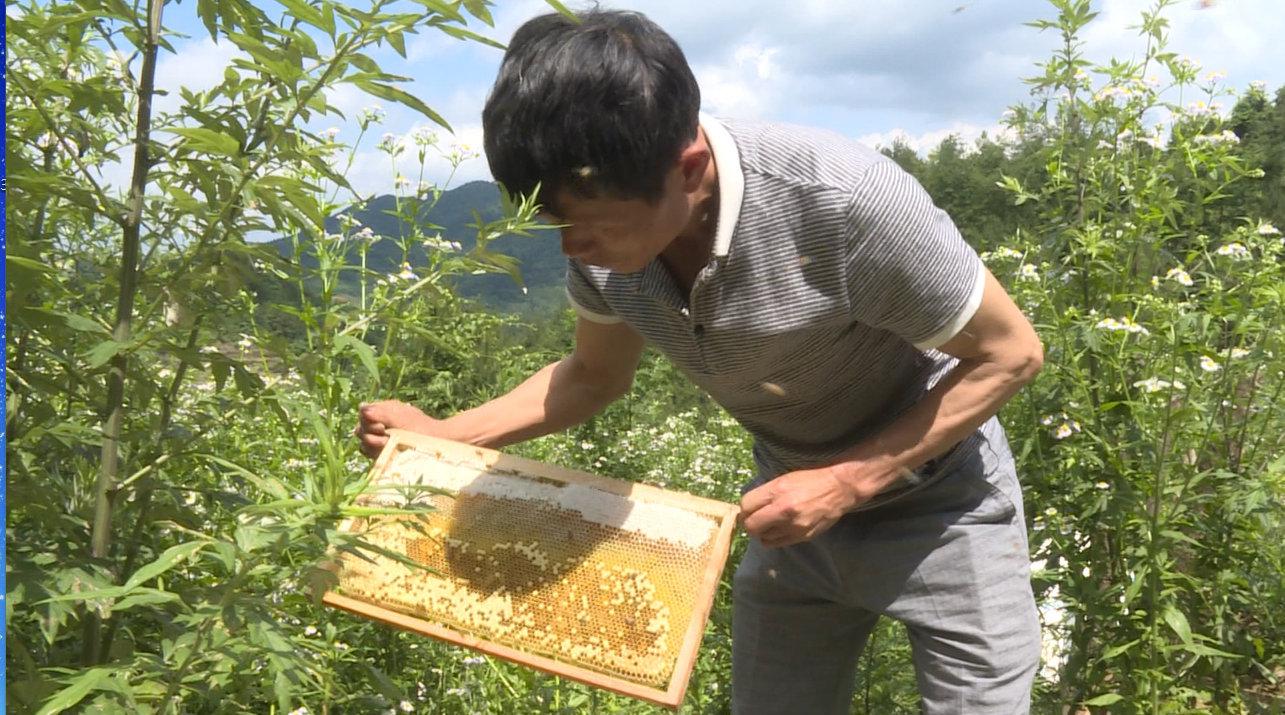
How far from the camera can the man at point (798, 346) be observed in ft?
6.09

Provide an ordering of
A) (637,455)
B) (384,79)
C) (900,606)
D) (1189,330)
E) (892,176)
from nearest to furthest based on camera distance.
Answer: (384,79), (892,176), (900,606), (1189,330), (637,455)

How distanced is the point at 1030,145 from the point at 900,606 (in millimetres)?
2086

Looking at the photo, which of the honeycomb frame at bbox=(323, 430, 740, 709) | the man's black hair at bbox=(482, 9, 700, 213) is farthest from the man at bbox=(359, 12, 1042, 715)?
the honeycomb frame at bbox=(323, 430, 740, 709)

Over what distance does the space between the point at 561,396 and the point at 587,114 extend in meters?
0.90

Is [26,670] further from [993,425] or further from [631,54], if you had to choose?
[993,425]

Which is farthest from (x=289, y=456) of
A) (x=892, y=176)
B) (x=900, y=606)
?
(x=892, y=176)

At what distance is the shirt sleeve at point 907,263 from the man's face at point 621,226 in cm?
31

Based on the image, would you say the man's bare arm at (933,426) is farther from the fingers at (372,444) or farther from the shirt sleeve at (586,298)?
the fingers at (372,444)

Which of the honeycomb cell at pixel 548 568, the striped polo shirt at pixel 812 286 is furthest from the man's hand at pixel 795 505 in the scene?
the striped polo shirt at pixel 812 286

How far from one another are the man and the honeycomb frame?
11cm

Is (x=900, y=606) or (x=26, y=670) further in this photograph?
(x=900, y=606)

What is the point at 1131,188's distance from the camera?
3369 mm

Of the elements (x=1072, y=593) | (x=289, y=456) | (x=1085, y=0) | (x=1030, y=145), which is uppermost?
(x=1085, y=0)

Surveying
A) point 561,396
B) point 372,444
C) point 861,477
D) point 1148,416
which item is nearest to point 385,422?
point 372,444
